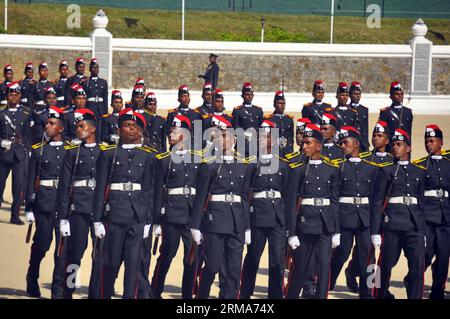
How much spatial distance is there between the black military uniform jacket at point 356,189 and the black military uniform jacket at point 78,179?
2644 mm

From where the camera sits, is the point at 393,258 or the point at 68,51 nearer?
the point at 393,258

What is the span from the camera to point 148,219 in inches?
594

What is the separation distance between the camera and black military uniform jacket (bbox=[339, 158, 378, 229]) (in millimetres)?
15969

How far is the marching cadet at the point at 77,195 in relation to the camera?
1538cm

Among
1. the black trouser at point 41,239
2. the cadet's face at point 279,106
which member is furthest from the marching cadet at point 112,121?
the black trouser at point 41,239

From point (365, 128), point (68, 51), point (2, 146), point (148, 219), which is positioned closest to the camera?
point (148, 219)

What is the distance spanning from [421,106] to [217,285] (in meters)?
20.3

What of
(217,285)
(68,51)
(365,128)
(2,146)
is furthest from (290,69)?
(217,285)

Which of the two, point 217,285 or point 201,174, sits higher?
point 201,174

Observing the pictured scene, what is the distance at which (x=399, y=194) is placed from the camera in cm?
1562
